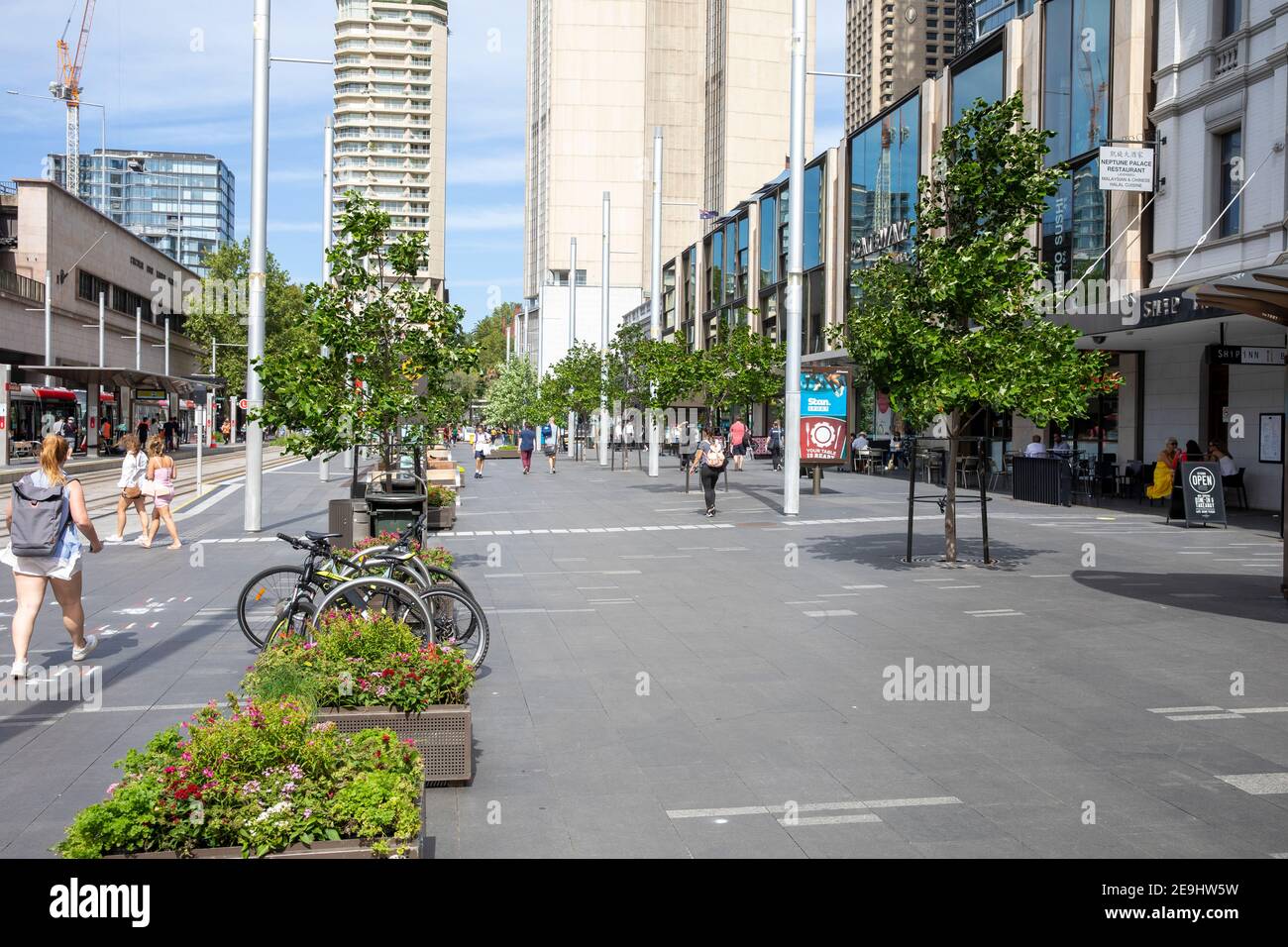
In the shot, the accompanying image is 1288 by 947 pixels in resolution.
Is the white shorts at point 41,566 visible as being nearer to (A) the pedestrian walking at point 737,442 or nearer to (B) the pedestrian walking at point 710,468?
(B) the pedestrian walking at point 710,468

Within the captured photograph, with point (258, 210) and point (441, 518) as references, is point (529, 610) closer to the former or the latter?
point (441, 518)

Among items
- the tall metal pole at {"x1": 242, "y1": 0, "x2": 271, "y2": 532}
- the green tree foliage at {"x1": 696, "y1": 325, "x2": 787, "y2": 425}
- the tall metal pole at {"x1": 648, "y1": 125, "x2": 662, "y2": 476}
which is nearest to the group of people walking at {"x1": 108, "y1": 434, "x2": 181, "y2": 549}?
the tall metal pole at {"x1": 242, "y1": 0, "x2": 271, "y2": 532}

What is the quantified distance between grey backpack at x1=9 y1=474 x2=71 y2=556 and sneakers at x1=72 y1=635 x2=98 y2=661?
33.7 inches

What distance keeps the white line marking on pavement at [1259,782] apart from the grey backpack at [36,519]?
26.6ft

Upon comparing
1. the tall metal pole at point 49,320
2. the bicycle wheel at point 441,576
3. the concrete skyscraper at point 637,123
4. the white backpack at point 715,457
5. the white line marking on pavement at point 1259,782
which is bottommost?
the white line marking on pavement at point 1259,782

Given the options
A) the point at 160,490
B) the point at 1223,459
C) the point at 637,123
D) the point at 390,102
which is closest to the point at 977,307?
the point at 1223,459

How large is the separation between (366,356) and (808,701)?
6.74 m

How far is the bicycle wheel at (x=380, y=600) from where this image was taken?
7.88m

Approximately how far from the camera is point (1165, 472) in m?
23.0

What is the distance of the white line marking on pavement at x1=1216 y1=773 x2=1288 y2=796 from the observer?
19.7ft

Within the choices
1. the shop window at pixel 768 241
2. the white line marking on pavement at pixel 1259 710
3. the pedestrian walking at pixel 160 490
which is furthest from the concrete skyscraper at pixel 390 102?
the white line marking on pavement at pixel 1259 710

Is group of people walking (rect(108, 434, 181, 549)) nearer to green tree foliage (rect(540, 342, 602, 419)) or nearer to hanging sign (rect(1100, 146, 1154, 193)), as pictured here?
hanging sign (rect(1100, 146, 1154, 193))
